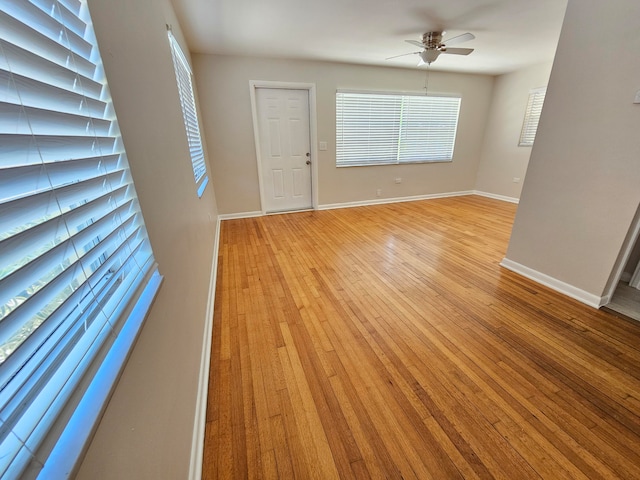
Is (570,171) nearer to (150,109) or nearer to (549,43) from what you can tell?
(549,43)

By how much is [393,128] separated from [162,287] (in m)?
4.95

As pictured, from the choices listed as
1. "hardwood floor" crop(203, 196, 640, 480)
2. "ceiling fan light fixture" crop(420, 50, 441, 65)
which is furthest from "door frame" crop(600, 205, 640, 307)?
"ceiling fan light fixture" crop(420, 50, 441, 65)

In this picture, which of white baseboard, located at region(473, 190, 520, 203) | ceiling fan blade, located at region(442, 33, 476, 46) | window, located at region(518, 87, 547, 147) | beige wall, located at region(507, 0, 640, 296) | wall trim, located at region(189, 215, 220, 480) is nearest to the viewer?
wall trim, located at region(189, 215, 220, 480)

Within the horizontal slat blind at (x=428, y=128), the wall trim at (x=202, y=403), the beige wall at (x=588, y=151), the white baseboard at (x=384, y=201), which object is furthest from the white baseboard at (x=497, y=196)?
the wall trim at (x=202, y=403)

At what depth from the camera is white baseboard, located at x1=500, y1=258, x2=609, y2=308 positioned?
2.03m

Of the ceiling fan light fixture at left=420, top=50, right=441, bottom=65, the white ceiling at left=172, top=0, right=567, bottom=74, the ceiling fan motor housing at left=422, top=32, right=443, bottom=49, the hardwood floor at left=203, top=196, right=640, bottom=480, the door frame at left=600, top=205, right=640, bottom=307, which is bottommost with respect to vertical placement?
the hardwood floor at left=203, top=196, right=640, bottom=480

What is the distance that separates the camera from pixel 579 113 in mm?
1969

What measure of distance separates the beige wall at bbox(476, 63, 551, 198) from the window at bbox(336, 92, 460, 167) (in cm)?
80

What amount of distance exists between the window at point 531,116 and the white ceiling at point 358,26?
764mm

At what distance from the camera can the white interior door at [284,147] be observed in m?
4.09

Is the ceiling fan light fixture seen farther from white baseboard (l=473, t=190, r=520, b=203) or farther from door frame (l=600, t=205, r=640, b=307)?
white baseboard (l=473, t=190, r=520, b=203)

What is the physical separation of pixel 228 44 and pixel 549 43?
13.6ft

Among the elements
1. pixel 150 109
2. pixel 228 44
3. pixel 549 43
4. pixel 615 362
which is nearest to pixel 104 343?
pixel 150 109

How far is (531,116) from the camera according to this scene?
4656 millimetres
